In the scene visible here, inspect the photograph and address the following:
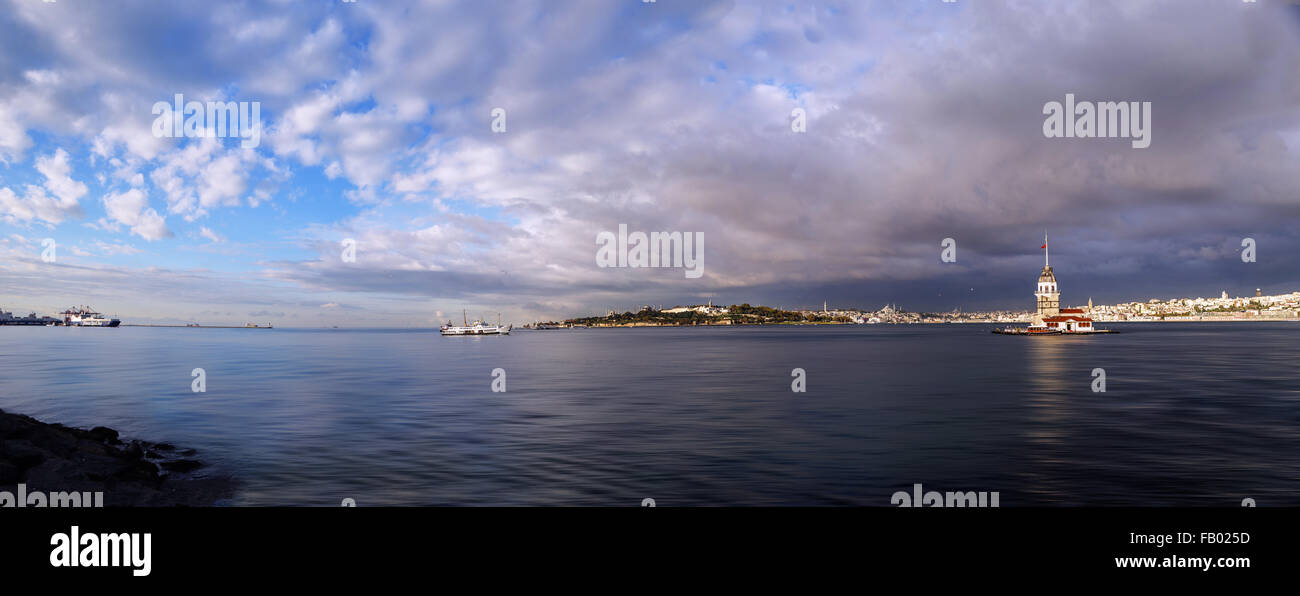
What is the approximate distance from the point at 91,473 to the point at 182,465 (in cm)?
820

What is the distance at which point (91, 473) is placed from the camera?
17.3m

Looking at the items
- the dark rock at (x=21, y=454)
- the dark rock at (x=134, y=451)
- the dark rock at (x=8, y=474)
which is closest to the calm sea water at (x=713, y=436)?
the dark rock at (x=134, y=451)

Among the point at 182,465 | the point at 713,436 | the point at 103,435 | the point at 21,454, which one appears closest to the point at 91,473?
the point at 21,454

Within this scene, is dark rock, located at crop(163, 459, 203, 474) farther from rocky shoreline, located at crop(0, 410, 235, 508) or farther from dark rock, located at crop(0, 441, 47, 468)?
dark rock, located at crop(0, 441, 47, 468)

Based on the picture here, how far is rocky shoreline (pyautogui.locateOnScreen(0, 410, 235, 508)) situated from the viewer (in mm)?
16375

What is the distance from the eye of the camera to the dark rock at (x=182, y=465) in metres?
24.0

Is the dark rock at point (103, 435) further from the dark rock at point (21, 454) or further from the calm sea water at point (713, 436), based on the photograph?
the dark rock at point (21, 454)

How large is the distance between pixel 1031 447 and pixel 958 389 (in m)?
29.8

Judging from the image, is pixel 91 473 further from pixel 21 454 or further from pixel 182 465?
pixel 182 465

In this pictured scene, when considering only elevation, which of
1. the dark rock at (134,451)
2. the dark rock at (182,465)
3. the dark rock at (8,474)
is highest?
the dark rock at (8,474)

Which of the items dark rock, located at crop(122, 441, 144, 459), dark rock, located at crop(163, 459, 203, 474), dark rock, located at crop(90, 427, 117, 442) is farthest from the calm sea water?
dark rock, located at crop(90, 427, 117, 442)

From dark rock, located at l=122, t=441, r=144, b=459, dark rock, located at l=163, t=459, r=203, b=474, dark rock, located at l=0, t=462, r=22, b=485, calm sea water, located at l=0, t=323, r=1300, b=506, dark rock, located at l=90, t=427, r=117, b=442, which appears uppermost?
dark rock, located at l=0, t=462, r=22, b=485
